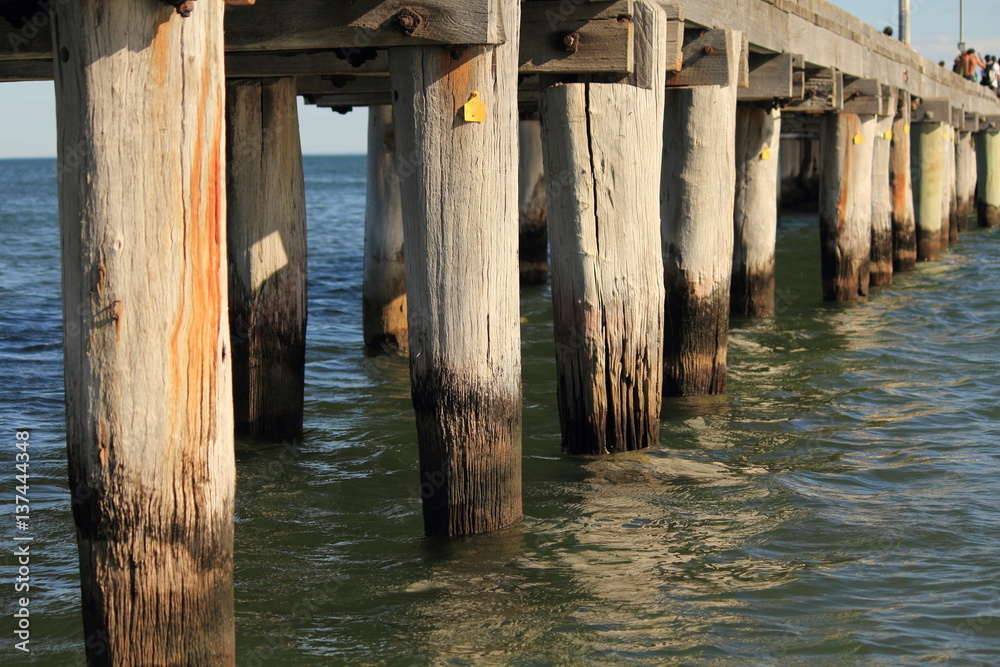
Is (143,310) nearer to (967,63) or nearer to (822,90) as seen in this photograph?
(822,90)

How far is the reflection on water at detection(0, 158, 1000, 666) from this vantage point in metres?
4.22

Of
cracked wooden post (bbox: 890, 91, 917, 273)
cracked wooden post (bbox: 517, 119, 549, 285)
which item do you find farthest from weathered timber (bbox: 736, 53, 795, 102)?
cracked wooden post (bbox: 890, 91, 917, 273)

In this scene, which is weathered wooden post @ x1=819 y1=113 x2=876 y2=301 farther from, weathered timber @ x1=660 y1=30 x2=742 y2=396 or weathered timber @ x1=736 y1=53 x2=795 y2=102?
weathered timber @ x1=660 y1=30 x2=742 y2=396

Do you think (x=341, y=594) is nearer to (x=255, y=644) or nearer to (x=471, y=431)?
(x=255, y=644)

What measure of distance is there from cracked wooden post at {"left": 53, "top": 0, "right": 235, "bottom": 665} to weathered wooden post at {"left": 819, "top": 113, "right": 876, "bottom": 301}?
10.0 meters

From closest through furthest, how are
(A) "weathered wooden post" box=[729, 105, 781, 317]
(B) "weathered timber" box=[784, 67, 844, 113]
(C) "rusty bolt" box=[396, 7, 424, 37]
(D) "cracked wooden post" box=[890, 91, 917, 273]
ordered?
1. (C) "rusty bolt" box=[396, 7, 424, 37]
2. (B) "weathered timber" box=[784, 67, 844, 113]
3. (A) "weathered wooden post" box=[729, 105, 781, 317]
4. (D) "cracked wooden post" box=[890, 91, 917, 273]

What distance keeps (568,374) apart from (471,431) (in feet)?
4.57

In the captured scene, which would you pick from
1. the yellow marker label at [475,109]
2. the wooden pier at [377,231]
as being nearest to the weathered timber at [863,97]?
the wooden pier at [377,231]

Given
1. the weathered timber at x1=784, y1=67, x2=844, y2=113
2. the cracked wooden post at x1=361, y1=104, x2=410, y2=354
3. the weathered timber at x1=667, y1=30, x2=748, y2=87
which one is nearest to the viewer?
the weathered timber at x1=667, y1=30, x2=748, y2=87

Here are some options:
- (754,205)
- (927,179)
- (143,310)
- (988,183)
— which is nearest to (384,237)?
(754,205)

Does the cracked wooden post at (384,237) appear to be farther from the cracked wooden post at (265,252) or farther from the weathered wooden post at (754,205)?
the weathered wooden post at (754,205)

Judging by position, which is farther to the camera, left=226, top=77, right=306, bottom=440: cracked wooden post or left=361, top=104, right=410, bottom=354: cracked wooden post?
left=361, top=104, right=410, bottom=354: cracked wooden post

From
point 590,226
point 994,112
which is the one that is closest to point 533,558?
point 590,226

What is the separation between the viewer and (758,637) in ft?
13.9
